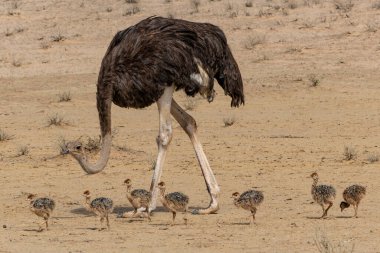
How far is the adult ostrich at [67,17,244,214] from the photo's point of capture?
12.8 m

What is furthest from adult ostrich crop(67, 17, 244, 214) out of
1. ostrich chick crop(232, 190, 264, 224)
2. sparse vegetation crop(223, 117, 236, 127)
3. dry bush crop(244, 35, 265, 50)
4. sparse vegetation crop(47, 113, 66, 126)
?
dry bush crop(244, 35, 265, 50)

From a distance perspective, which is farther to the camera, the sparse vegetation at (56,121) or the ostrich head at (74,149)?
the sparse vegetation at (56,121)

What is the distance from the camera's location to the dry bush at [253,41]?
2791 cm

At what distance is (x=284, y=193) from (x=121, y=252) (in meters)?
4.39

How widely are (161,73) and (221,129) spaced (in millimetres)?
7513

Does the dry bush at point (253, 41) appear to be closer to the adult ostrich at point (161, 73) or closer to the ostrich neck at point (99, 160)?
the adult ostrich at point (161, 73)

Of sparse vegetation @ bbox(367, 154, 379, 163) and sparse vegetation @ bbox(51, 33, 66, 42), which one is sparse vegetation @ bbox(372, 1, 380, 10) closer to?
sparse vegetation @ bbox(51, 33, 66, 42)

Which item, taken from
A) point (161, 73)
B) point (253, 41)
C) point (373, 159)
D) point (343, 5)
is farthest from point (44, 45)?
point (161, 73)

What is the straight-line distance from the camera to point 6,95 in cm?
2462

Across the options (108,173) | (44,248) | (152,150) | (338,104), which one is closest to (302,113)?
(338,104)

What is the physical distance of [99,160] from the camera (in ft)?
41.8

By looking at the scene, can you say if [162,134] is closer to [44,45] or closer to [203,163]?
[203,163]

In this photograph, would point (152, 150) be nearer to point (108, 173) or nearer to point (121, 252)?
point (108, 173)

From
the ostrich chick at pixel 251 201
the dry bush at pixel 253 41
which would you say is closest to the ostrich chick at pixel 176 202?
the ostrich chick at pixel 251 201
